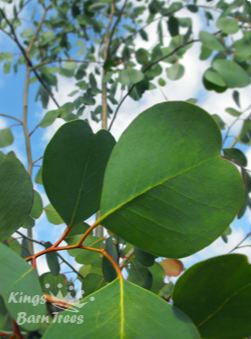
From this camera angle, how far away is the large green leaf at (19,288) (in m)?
0.27

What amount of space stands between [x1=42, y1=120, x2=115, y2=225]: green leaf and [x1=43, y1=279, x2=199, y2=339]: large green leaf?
73 millimetres

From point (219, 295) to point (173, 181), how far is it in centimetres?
7

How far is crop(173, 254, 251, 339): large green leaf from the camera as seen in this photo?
290 millimetres

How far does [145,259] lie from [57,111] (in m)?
0.52

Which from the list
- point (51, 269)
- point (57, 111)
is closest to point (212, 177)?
point (51, 269)

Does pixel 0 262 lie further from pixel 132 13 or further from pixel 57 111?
pixel 132 13

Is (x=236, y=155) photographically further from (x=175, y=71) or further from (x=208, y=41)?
(x=175, y=71)

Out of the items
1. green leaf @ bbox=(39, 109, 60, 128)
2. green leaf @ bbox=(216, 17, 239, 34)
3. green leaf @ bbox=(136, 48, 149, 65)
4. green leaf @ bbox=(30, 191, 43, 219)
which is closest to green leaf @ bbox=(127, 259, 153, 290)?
green leaf @ bbox=(30, 191, 43, 219)

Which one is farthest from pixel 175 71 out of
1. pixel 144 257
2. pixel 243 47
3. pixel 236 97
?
pixel 144 257

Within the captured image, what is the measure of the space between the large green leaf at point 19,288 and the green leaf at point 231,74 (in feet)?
2.16

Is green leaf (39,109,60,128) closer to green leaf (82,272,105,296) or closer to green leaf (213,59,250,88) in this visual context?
green leaf (213,59,250,88)

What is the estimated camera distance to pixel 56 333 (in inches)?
10.5

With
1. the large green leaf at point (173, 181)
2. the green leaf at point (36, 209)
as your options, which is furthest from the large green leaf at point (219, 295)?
the green leaf at point (36, 209)

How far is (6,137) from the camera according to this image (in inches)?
38.8
